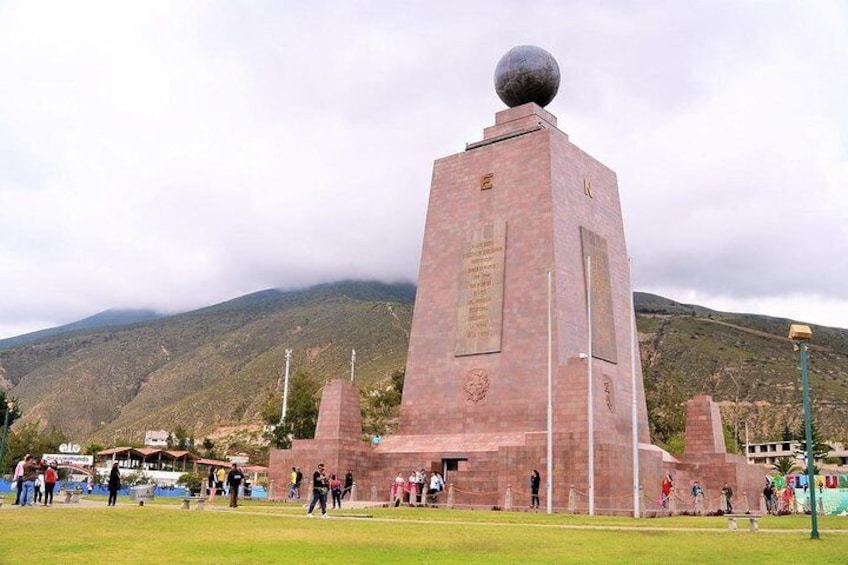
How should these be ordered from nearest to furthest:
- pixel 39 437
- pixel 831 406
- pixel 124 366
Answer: pixel 39 437 → pixel 831 406 → pixel 124 366

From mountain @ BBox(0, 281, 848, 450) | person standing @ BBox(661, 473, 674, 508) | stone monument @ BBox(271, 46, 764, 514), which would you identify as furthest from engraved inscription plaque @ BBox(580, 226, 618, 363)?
mountain @ BBox(0, 281, 848, 450)

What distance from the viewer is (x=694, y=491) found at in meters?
27.5

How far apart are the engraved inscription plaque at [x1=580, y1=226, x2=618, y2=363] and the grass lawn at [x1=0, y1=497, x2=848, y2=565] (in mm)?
10305

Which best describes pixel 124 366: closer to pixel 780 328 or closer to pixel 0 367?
pixel 0 367

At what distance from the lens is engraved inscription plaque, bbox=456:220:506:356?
30.0 meters

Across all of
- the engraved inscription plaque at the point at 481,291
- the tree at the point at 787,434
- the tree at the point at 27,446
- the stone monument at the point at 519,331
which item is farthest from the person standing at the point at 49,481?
the tree at the point at 787,434

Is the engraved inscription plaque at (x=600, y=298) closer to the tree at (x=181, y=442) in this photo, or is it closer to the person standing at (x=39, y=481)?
the person standing at (x=39, y=481)

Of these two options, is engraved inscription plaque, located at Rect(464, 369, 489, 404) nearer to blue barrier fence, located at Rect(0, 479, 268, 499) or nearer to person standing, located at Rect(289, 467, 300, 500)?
person standing, located at Rect(289, 467, 300, 500)

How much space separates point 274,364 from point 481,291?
267 ft

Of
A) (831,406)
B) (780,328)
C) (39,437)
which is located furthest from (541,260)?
(780,328)

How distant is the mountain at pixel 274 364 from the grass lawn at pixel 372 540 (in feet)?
144

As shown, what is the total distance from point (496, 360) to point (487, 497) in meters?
5.12

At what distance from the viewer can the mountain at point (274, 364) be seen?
89750mm

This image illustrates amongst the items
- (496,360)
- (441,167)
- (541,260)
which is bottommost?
(496,360)
